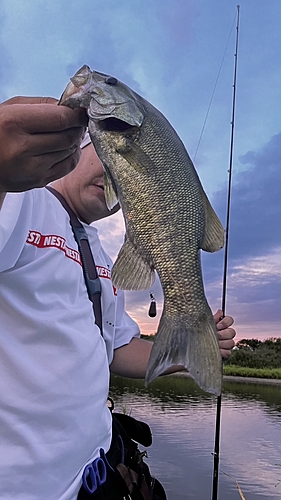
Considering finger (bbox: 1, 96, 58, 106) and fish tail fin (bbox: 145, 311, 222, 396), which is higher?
finger (bbox: 1, 96, 58, 106)

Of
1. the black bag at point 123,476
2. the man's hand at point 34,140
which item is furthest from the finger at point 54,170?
the black bag at point 123,476

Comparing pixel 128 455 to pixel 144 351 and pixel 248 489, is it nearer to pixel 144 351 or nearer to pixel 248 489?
pixel 144 351

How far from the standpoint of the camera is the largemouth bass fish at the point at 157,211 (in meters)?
1.32

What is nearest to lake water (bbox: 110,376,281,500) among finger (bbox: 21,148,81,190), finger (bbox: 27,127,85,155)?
finger (bbox: 21,148,81,190)

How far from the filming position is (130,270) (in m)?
1.37

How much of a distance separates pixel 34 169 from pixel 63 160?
10cm

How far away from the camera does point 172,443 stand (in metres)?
8.02

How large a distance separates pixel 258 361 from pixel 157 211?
17350mm

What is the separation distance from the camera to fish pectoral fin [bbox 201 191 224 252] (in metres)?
1.51

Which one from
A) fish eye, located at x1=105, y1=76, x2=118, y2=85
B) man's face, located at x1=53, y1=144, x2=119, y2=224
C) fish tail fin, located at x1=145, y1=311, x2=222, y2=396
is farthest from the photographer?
man's face, located at x1=53, y1=144, x2=119, y2=224

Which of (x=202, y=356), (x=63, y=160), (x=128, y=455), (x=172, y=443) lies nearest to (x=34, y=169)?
(x=63, y=160)

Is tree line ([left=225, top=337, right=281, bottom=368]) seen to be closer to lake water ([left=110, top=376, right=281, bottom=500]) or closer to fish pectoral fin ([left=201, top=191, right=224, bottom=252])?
lake water ([left=110, top=376, right=281, bottom=500])

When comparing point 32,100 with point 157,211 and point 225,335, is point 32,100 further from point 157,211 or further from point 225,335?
point 225,335

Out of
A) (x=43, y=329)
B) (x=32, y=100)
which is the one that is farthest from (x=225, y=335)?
(x=32, y=100)
